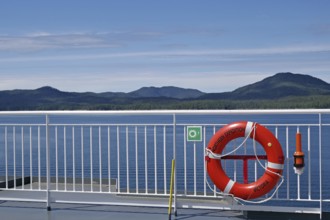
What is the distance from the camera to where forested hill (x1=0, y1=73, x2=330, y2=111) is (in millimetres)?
56500

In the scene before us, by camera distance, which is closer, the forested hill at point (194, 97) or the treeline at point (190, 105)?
the treeline at point (190, 105)

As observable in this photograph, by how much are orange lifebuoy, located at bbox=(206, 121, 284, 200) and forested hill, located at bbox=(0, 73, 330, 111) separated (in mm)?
42714

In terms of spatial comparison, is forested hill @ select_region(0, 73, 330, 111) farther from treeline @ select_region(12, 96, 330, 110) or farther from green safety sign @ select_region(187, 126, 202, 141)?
green safety sign @ select_region(187, 126, 202, 141)

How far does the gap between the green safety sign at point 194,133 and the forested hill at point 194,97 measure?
4266 cm

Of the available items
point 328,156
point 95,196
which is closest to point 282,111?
point 95,196

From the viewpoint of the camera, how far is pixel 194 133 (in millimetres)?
5234

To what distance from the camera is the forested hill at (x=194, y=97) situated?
185 ft

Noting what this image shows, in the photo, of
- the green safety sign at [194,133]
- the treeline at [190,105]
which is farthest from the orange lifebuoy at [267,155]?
the treeline at [190,105]

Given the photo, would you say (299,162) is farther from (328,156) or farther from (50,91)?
(50,91)

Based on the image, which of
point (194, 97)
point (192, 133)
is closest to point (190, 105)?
point (194, 97)

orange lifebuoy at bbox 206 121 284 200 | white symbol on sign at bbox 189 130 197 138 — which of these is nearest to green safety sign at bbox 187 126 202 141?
white symbol on sign at bbox 189 130 197 138

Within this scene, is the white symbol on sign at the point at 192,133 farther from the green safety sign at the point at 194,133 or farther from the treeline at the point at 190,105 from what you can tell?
the treeline at the point at 190,105

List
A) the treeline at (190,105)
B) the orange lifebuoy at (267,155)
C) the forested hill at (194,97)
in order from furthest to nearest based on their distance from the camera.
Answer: the forested hill at (194,97) < the treeline at (190,105) < the orange lifebuoy at (267,155)

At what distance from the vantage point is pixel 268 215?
5152 mm
